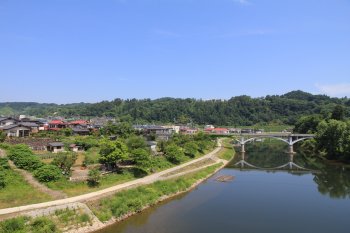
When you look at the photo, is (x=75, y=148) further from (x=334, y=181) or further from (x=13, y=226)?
(x=334, y=181)

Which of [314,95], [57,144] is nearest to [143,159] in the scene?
[57,144]

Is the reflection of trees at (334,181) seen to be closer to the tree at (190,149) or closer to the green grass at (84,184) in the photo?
the tree at (190,149)

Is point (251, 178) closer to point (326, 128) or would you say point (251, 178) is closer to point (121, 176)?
point (121, 176)

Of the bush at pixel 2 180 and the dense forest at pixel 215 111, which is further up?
the dense forest at pixel 215 111

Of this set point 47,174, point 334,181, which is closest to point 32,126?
point 47,174

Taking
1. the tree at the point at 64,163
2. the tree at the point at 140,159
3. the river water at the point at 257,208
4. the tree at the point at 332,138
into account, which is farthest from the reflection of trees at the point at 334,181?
the tree at the point at 64,163
